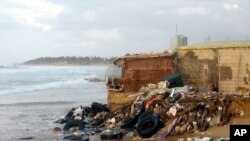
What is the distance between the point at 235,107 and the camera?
55.4 ft

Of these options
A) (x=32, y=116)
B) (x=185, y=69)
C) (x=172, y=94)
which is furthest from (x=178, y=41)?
(x=32, y=116)

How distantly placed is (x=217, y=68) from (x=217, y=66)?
3.8 inches

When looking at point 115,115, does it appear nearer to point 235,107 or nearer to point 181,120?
point 181,120

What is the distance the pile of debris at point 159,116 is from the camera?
1614 cm

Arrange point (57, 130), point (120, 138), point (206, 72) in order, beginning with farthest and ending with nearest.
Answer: point (206, 72), point (57, 130), point (120, 138)

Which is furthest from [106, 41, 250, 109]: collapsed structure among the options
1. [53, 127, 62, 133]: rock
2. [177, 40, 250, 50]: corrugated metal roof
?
[53, 127, 62, 133]: rock

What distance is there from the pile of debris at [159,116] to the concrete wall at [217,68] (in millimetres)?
1139

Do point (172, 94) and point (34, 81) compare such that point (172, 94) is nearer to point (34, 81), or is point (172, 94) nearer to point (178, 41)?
point (178, 41)

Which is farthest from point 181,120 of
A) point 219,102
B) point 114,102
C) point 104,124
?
point 114,102

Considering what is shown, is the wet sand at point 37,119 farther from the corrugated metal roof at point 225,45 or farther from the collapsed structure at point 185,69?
the corrugated metal roof at point 225,45

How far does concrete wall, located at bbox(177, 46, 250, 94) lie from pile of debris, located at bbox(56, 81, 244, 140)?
1.14m

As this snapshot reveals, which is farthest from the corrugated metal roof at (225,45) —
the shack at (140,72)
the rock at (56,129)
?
the rock at (56,129)

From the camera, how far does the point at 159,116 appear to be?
17.1 meters

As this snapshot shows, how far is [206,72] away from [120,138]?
6250 millimetres
